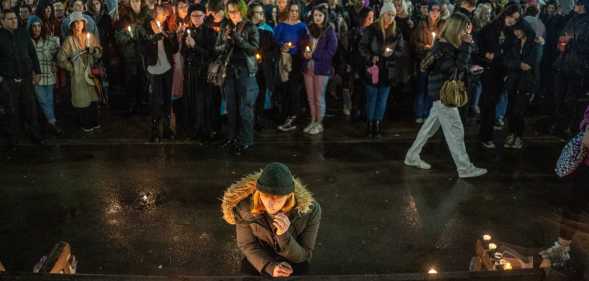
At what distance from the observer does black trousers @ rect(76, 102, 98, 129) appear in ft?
33.4

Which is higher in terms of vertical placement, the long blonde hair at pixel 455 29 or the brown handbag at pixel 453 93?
the long blonde hair at pixel 455 29

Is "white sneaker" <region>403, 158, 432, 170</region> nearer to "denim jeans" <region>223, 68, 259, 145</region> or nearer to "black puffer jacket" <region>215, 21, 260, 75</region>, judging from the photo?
"denim jeans" <region>223, 68, 259, 145</region>

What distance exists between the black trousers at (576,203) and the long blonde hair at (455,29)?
2748 millimetres

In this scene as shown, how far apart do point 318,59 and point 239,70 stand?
1616 mm

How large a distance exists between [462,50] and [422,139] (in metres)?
1.31

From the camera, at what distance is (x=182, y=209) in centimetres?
709

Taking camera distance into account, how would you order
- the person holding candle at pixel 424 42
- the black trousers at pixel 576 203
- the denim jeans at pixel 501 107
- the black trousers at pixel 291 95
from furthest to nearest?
the denim jeans at pixel 501 107
the black trousers at pixel 291 95
the person holding candle at pixel 424 42
the black trousers at pixel 576 203

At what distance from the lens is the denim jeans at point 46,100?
9930 mm

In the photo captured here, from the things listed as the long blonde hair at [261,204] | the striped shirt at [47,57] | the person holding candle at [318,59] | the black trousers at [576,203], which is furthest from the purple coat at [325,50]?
the long blonde hair at [261,204]

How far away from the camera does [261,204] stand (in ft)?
12.5

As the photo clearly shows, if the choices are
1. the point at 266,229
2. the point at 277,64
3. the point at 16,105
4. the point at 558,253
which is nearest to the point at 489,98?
the point at 277,64

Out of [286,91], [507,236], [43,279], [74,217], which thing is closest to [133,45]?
[286,91]

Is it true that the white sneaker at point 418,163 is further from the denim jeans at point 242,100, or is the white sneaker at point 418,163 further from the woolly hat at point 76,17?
the woolly hat at point 76,17

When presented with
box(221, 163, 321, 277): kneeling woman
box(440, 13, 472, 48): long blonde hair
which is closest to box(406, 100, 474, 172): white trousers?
box(440, 13, 472, 48): long blonde hair
